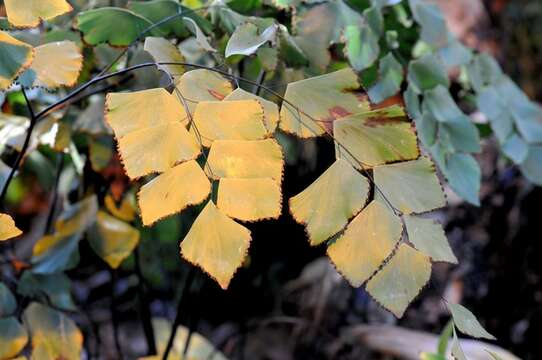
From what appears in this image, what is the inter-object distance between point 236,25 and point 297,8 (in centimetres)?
10

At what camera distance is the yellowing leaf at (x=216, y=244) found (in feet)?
1.42

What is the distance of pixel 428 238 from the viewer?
49 centimetres

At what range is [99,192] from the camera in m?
0.76

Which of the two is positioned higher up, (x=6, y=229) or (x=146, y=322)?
(x=6, y=229)

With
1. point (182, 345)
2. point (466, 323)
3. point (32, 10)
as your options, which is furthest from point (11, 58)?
point (182, 345)

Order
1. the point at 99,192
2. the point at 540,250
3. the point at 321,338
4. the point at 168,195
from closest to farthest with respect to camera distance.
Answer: the point at 168,195 → the point at 99,192 → the point at 321,338 → the point at 540,250

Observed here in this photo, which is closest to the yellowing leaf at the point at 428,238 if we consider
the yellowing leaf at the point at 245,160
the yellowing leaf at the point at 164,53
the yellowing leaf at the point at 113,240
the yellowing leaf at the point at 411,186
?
the yellowing leaf at the point at 411,186

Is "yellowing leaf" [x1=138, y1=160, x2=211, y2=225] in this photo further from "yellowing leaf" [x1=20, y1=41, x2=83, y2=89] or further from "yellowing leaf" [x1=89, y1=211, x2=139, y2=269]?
"yellowing leaf" [x1=89, y1=211, x2=139, y2=269]

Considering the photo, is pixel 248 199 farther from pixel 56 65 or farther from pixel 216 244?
pixel 56 65

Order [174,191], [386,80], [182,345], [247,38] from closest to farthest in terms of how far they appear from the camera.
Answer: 1. [174,191]
2. [247,38]
3. [386,80]
4. [182,345]

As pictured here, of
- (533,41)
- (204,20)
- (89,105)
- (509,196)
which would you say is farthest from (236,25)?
(533,41)

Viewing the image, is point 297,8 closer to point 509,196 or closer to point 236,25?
point 236,25

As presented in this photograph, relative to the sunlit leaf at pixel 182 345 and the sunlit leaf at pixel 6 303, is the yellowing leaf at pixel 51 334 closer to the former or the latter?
the sunlit leaf at pixel 6 303

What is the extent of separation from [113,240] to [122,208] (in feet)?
0.17
